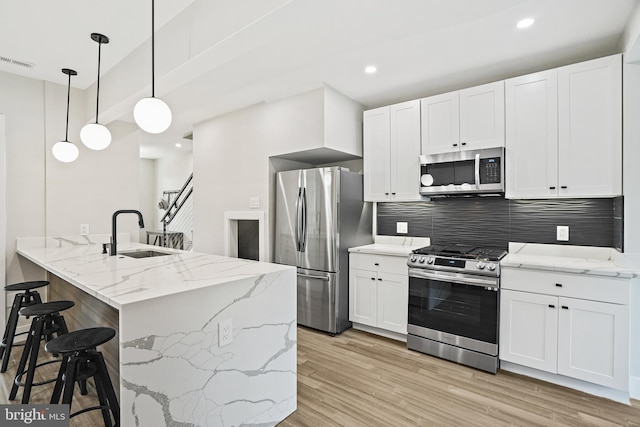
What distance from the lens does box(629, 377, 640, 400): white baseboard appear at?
7.35ft

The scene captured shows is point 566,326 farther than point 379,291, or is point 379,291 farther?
point 379,291

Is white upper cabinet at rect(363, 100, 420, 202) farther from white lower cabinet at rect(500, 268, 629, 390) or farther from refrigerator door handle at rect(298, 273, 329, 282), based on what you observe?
white lower cabinet at rect(500, 268, 629, 390)

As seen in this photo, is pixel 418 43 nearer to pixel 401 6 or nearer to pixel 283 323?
pixel 401 6

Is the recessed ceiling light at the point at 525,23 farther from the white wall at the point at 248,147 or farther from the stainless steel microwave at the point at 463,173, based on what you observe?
the white wall at the point at 248,147

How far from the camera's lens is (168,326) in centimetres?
142

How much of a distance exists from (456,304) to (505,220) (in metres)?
0.99

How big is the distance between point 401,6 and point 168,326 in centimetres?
210

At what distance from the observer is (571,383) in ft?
7.80

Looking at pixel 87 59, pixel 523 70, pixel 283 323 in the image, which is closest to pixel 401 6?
pixel 523 70

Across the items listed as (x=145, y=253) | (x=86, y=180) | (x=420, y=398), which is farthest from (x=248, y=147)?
(x=420, y=398)

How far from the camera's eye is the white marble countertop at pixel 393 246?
10.7 feet

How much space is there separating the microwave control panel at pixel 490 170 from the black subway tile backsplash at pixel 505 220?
384 mm

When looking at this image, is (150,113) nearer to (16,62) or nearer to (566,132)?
(16,62)

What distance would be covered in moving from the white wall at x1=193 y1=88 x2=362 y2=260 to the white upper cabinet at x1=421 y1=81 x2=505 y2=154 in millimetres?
901
